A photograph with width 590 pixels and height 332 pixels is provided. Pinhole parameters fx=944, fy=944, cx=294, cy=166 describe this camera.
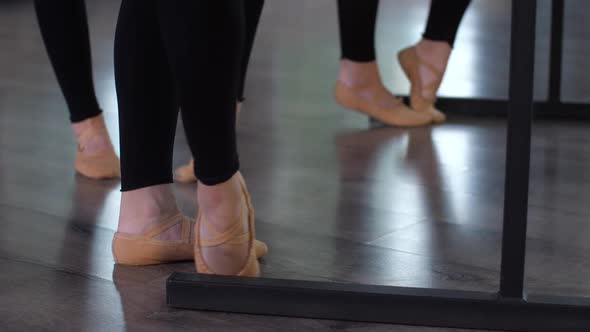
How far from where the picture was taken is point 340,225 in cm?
139

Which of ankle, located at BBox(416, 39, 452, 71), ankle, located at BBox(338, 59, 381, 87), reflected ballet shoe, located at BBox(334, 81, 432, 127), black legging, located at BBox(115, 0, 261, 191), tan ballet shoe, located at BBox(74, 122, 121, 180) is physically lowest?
reflected ballet shoe, located at BBox(334, 81, 432, 127)

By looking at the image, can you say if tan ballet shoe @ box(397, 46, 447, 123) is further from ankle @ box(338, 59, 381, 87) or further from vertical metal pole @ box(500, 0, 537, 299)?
vertical metal pole @ box(500, 0, 537, 299)

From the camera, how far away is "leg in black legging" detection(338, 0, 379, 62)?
6.79 ft

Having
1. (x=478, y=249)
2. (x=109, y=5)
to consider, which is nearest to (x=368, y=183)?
(x=478, y=249)

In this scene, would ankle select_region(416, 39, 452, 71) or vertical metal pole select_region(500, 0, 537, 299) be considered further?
ankle select_region(416, 39, 452, 71)

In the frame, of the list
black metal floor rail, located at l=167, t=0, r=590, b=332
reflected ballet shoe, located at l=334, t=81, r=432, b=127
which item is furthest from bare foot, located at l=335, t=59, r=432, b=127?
black metal floor rail, located at l=167, t=0, r=590, b=332

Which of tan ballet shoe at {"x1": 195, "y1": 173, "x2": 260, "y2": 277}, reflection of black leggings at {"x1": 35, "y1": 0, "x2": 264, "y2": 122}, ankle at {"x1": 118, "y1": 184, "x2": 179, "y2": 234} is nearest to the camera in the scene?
tan ballet shoe at {"x1": 195, "y1": 173, "x2": 260, "y2": 277}

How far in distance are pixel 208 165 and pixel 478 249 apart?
0.44 metres

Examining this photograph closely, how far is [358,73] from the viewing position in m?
2.10

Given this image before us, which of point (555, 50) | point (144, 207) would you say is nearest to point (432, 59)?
point (555, 50)

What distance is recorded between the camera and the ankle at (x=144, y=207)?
1195mm

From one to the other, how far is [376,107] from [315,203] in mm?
647

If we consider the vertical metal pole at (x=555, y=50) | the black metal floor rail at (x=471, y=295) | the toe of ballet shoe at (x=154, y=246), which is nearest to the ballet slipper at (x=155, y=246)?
the toe of ballet shoe at (x=154, y=246)

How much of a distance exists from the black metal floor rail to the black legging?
0.13 metres
